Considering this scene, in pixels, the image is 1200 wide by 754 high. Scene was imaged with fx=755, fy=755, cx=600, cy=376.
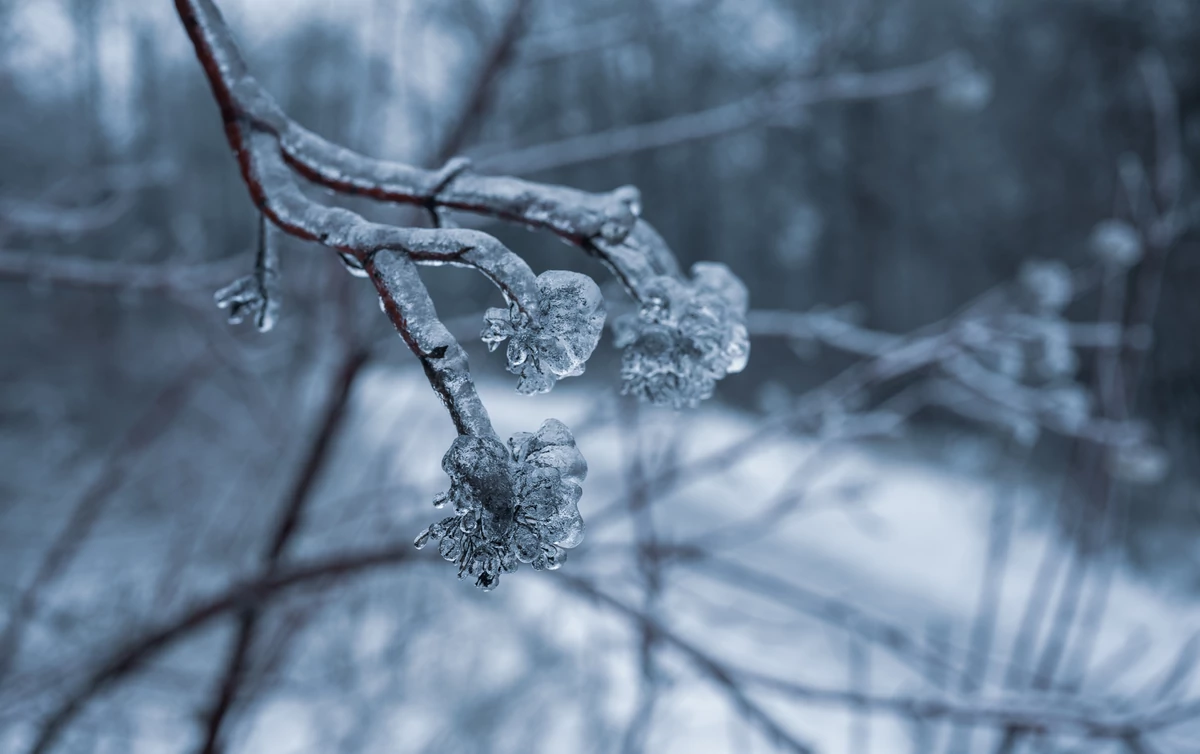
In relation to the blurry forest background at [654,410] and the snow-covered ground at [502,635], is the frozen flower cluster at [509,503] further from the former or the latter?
the snow-covered ground at [502,635]

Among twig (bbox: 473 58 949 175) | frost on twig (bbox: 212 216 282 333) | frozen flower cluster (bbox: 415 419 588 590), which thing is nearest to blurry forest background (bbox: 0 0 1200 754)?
twig (bbox: 473 58 949 175)

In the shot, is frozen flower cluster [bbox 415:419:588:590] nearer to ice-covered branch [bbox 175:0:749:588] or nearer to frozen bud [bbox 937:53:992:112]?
ice-covered branch [bbox 175:0:749:588]

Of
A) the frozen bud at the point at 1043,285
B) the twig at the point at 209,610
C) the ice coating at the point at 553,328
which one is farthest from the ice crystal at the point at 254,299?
the frozen bud at the point at 1043,285

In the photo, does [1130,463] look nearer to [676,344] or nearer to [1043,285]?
[1043,285]

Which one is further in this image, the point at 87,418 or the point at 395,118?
the point at 87,418

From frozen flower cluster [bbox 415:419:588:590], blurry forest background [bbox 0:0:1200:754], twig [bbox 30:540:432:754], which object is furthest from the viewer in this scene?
blurry forest background [bbox 0:0:1200:754]

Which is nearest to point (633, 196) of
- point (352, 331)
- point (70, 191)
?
point (352, 331)

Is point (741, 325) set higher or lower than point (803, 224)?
lower

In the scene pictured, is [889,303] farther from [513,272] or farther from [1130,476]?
[513,272]
